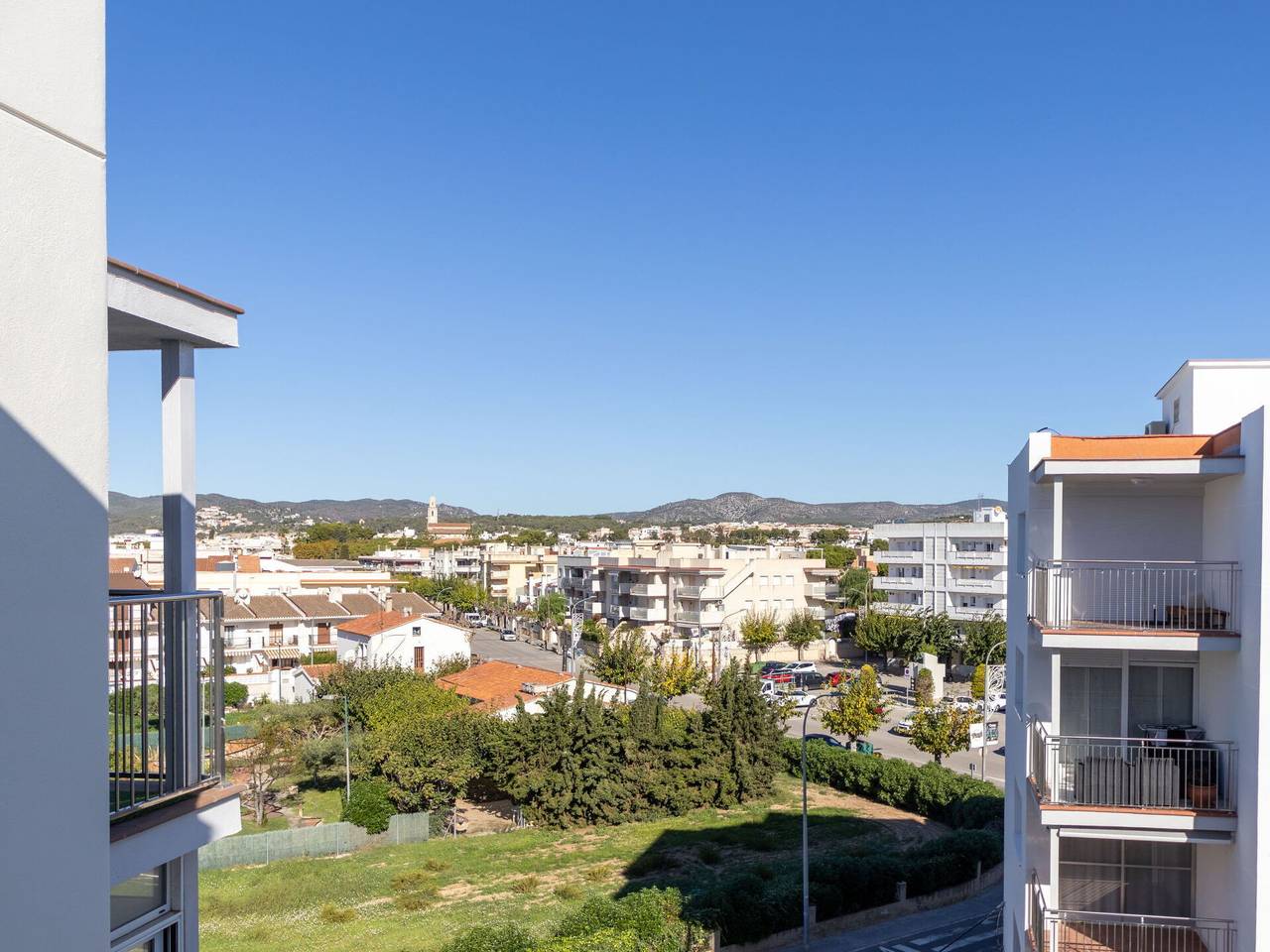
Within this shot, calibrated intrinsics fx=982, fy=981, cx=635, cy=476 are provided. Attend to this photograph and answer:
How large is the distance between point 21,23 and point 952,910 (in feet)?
87.1

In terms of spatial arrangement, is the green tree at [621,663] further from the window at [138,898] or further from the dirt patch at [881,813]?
the window at [138,898]

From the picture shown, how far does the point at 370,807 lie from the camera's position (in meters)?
30.8

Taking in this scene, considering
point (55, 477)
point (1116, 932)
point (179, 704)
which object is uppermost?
point (55, 477)

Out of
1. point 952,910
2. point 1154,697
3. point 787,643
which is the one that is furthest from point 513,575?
point 1154,697

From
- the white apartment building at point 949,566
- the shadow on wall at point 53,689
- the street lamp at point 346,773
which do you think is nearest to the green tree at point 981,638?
the white apartment building at point 949,566

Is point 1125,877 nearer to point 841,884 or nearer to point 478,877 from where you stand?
point 841,884

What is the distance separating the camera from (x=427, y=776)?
102 feet

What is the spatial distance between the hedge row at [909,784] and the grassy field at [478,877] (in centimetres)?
190

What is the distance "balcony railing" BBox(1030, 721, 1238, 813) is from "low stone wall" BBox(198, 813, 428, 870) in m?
22.2

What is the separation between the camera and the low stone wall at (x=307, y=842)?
2720 centimetres

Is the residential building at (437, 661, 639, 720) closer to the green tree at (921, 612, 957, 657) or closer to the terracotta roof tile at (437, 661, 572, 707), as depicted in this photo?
the terracotta roof tile at (437, 661, 572, 707)

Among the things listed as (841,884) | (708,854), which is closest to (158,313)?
(841,884)

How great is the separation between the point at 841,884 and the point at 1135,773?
13728 mm

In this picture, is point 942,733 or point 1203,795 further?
point 942,733
